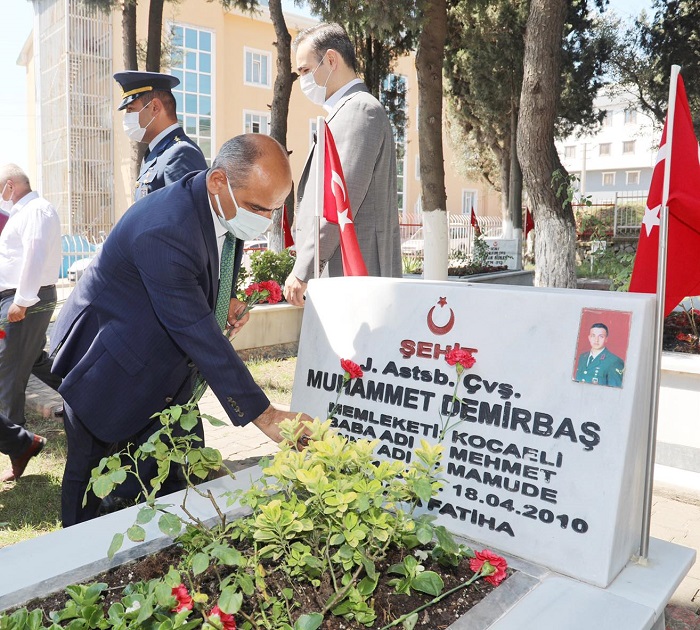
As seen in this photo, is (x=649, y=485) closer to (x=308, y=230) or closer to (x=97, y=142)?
(x=308, y=230)

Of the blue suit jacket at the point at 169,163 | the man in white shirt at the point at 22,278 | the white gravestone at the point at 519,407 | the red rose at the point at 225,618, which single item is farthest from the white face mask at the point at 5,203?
the red rose at the point at 225,618

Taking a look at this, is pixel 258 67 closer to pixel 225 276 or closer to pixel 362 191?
pixel 362 191

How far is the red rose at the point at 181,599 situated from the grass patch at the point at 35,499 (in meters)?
1.78

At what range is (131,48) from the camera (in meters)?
9.29

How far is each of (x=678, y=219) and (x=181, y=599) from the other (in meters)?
2.02

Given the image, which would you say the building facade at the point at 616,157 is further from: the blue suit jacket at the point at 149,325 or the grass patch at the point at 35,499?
the blue suit jacket at the point at 149,325

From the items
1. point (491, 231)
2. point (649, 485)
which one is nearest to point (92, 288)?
point (649, 485)

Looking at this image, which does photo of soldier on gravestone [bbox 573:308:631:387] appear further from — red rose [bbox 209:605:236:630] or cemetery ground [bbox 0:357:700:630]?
cemetery ground [bbox 0:357:700:630]

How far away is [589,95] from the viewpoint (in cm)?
1784

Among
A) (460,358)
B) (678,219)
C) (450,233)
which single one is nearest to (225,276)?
(460,358)

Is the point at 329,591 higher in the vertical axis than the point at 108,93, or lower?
lower

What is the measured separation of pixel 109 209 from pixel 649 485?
25.7m

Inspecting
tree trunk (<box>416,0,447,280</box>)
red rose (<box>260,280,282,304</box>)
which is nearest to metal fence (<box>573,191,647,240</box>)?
tree trunk (<box>416,0,447,280</box>)

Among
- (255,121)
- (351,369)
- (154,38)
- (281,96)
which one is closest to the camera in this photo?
(351,369)
